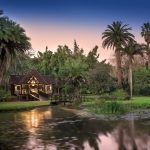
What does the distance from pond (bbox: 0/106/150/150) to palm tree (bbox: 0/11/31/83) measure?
912 inches

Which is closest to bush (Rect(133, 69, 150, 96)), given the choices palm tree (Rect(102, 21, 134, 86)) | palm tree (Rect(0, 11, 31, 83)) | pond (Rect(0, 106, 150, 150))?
palm tree (Rect(102, 21, 134, 86))

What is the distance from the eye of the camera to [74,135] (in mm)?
26219

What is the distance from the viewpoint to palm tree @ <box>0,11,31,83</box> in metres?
55.7

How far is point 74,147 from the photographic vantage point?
69.8 feet

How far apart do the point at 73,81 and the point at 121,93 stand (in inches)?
492

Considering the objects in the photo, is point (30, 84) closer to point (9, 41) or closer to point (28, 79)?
point (28, 79)

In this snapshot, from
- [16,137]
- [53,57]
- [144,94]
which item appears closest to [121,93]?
[144,94]

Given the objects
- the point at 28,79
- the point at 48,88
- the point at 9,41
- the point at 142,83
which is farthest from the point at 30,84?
the point at 9,41

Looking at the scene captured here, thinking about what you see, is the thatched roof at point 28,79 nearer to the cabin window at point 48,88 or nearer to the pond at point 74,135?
the cabin window at point 48,88

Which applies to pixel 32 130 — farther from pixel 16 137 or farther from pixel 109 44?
pixel 109 44

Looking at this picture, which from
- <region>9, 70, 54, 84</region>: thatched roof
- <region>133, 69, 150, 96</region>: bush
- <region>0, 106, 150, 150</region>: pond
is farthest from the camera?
<region>9, 70, 54, 84</region>: thatched roof

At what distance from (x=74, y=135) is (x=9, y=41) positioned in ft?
113

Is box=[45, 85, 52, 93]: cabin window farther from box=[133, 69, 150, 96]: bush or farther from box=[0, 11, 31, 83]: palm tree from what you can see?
box=[0, 11, 31, 83]: palm tree

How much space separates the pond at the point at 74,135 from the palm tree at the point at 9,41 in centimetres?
2316
